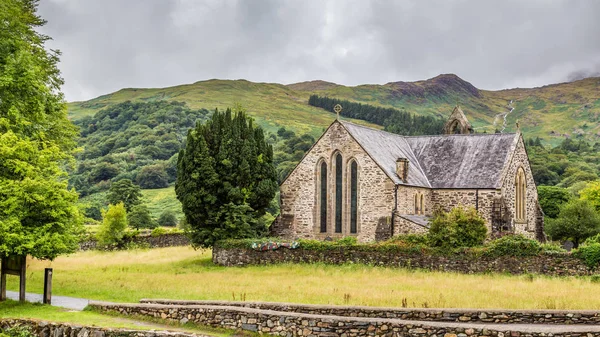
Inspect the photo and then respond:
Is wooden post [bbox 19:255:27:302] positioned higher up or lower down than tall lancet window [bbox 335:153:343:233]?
lower down

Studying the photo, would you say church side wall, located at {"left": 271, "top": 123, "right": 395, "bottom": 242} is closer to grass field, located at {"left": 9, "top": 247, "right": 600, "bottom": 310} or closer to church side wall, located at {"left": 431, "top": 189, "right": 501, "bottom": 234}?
church side wall, located at {"left": 431, "top": 189, "right": 501, "bottom": 234}

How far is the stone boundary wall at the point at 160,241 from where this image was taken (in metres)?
59.2

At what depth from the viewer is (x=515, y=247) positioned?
32.4 metres

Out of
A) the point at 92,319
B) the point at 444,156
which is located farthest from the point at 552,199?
the point at 92,319

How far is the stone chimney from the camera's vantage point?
4775cm

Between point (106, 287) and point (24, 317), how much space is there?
6.89m

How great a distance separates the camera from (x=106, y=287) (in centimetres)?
2872

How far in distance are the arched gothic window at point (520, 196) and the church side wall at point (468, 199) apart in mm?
5164

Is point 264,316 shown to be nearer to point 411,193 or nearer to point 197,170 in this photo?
point 197,170

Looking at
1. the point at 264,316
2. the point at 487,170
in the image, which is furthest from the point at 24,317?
the point at 487,170

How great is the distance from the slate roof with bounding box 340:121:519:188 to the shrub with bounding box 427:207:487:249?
365 inches

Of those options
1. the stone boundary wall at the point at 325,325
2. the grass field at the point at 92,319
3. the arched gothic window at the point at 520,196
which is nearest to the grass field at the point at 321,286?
the grass field at the point at 92,319

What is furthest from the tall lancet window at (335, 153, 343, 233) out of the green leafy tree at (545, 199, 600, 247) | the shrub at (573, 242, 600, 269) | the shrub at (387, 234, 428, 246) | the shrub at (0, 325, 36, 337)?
the shrub at (0, 325, 36, 337)

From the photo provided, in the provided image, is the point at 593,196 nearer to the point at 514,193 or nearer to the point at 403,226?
the point at 514,193
